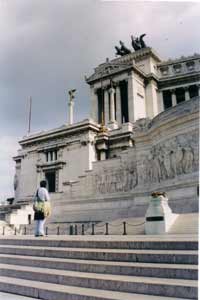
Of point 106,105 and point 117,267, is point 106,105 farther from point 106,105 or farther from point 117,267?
point 117,267

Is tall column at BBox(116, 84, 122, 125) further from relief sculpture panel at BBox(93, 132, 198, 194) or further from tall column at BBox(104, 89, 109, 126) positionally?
relief sculpture panel at BBox(93, 132, 198, 194)

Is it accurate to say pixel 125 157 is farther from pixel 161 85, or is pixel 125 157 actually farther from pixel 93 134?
pixel 161 85

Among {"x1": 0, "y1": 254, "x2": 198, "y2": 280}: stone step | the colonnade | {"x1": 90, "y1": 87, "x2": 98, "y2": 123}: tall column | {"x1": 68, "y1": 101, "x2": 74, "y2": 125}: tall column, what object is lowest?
{"x1": 0, "y1": 254, "x2": 198, "y2": 280}: stone step

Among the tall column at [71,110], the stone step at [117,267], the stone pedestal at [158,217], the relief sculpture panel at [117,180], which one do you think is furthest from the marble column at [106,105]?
the stone step at [117,267]

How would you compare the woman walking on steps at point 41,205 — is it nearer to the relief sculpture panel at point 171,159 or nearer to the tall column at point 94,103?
the relief sculpture panel at point 171,159

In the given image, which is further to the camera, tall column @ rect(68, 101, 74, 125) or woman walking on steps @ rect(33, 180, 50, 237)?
tall column @ rect(68, 101, 74, 125)

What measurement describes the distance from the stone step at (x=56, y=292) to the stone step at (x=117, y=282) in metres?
0.14

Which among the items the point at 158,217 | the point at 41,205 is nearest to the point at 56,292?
the point at 41,205

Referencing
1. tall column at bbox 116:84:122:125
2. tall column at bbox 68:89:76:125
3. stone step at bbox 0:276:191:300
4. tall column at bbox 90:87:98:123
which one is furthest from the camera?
tall column at bbox 90:87:98:123

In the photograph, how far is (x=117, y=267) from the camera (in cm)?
614

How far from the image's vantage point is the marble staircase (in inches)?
203

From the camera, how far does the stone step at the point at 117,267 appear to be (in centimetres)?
543

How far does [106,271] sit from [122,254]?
0.60 meters

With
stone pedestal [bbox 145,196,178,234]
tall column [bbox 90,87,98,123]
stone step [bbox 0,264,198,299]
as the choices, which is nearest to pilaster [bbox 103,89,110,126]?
tall column [bbox 90,87,98,123]
